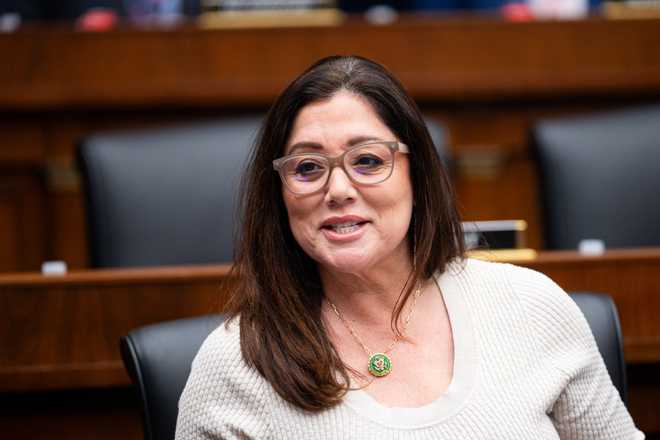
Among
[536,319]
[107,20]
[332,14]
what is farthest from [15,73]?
[536,319]

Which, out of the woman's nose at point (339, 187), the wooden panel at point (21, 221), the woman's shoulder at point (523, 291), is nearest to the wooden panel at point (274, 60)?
the wooden panel at point (21, 221)

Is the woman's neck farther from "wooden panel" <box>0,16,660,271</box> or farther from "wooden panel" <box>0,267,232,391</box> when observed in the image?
"wooden panel" <box>0,16,660,271</box>

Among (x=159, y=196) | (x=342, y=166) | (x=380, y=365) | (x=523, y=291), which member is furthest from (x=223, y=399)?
(x=159, y=196)

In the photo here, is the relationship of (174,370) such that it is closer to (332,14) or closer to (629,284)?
(629,284)

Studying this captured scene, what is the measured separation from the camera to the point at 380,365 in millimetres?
1348

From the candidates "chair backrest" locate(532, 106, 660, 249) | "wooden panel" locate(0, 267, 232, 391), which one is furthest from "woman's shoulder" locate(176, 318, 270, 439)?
"chair backrest" locate(532, 106, 660, 249)

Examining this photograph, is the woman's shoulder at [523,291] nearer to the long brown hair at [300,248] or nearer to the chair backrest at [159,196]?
the long brown hair at [300,248]

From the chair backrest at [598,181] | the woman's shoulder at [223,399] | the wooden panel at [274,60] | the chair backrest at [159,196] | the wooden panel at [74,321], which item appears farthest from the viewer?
the wooden panel at [274,60]

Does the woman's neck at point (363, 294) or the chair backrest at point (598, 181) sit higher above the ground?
the woman's neck at point (363, 294)

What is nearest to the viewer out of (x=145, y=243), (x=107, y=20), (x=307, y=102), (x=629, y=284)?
(x=307, y=102)

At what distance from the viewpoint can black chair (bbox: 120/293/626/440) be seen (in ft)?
4.48

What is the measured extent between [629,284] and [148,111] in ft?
4.33

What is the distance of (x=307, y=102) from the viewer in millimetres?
1363

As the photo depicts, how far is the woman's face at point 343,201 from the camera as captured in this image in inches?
52.8
